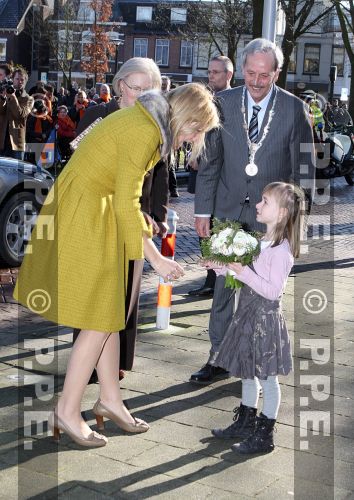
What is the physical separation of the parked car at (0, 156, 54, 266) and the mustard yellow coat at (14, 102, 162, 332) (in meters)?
4.58


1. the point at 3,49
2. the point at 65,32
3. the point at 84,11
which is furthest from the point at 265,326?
the point at 3,49

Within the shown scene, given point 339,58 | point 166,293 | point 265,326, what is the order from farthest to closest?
point 339,58 → point 166,293 → point 265,326

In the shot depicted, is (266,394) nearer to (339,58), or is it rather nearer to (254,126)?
(254,126)

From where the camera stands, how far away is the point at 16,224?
31.0 feet

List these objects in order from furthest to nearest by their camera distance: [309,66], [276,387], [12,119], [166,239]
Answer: [309,66]
[12,119]
[166,239]
[276,387]

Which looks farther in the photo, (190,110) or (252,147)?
(252,147)

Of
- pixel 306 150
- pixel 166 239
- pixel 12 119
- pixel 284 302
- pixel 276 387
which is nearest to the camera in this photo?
pixel 276 387

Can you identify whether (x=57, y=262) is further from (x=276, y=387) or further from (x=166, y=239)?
(x=166, y=239)

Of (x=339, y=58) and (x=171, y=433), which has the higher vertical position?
(x=339, y=58)

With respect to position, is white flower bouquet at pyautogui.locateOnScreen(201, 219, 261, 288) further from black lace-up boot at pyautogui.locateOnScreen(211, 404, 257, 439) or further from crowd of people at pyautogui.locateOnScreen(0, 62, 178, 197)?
crowd of people at pyautogui.locateOnScreen(0, 62, 178, 197)

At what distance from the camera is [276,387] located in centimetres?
491

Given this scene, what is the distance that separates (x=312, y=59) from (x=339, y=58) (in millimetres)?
2423

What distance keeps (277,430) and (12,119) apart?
11.8 meters

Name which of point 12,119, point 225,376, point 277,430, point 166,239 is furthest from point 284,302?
point 12,119
